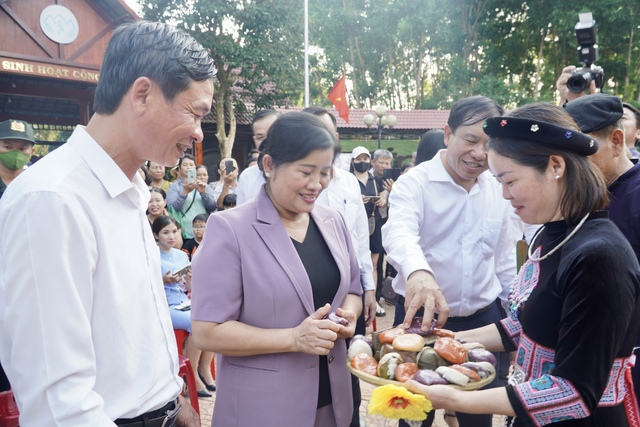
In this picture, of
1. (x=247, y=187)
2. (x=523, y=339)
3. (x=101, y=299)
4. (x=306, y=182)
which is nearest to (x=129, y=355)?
(x=101, y=299)

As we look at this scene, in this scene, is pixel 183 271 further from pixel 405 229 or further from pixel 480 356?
pixel 480 356

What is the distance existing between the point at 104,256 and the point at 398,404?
37.1 inches

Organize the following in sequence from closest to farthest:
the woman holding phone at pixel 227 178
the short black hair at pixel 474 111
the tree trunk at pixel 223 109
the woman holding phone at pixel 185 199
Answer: the short black hair at pixel 474 111 < the woman holding phone at pixel 185 199 < the woman holding phone at pixel 227 178 < the tree trunk at pixel 223 109

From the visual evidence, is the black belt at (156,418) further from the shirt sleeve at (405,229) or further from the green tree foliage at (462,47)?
the green tree foliage at (462,47)

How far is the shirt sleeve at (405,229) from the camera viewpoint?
2.23m

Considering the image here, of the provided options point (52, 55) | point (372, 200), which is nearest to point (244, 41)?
point (52, 55)

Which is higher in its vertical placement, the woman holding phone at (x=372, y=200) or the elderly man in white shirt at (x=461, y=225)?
the elderly man in white shirt at (x=461, y=225)

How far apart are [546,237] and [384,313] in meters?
4.94

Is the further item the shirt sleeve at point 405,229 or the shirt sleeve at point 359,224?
the shirt sleeve at point 359,224

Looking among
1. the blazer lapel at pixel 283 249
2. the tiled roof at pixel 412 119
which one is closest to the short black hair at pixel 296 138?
the blazer lapel at pixel 283 249

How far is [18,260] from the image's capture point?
3.35 ft

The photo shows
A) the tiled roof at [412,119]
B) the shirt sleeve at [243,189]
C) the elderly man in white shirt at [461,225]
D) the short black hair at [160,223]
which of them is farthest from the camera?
the tiled roof at [412,119]

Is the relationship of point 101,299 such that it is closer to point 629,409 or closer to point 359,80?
point 629,409

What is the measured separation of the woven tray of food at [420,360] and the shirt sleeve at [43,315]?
3.04 feet
